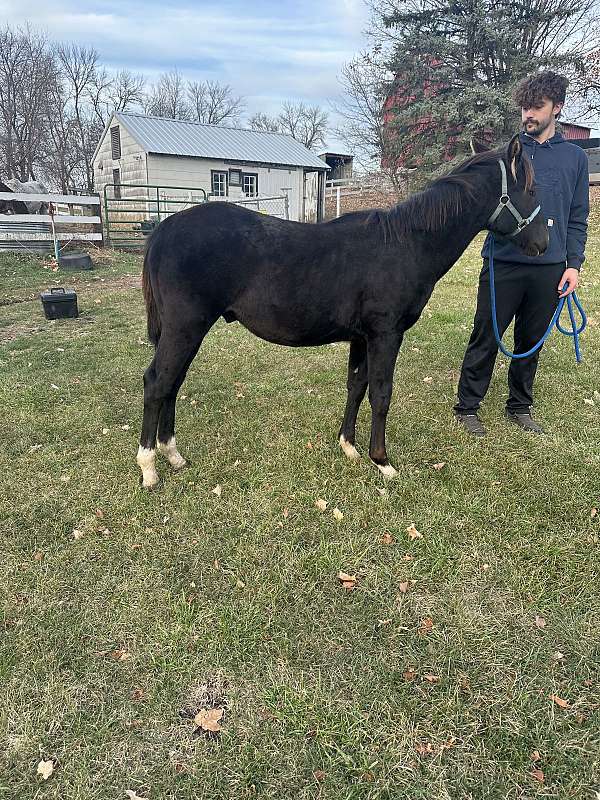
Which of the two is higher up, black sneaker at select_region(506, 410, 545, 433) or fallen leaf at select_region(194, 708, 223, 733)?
black sneaker at select_region(506, 410, 545, 433)

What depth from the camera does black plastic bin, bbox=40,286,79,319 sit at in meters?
6.91

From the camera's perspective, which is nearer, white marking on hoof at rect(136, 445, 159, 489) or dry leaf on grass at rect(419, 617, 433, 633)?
dry leaf on grass at rect(419, 617, 433, 633)

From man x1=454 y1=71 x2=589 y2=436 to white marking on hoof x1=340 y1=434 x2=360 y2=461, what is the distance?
3.31ft

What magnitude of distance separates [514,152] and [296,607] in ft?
9.15

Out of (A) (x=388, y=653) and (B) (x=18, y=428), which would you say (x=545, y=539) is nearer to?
(A) (x=388, y=653)

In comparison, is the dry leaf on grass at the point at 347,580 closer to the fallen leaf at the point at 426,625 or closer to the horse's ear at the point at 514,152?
the fallen leaf at the point at 426,625

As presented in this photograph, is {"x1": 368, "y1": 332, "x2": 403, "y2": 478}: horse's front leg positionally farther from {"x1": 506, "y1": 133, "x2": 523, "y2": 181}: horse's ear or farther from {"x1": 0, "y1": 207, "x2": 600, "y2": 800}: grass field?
{"x1": 506, "y1": 133, "x2": 523, "y2": 181}: horse's ear

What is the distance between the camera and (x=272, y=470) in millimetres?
3355

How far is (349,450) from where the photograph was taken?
3.53m

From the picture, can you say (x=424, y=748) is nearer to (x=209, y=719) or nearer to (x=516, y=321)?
(x=209, y=719)

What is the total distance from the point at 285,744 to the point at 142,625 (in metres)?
0.82

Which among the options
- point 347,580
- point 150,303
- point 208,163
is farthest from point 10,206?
point 347,580

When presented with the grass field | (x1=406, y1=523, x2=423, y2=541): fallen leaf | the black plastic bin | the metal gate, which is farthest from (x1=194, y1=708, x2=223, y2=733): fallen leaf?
the metal gate

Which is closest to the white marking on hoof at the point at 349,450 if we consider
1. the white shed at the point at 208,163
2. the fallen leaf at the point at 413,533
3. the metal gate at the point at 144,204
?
the fallen leaf at the point at 413,533
